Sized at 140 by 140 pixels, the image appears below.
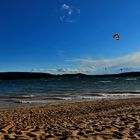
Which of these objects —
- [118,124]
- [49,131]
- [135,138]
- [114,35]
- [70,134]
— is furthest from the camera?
[114,35]

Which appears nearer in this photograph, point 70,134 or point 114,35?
point 70,134

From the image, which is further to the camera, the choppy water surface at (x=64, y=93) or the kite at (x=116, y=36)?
the choppy water surface at (x=64, y=93)

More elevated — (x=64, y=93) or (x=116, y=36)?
(x=116, y=36)

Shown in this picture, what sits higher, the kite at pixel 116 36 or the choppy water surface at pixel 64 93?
the kite at pixel 116 36

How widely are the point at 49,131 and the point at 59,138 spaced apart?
112cm

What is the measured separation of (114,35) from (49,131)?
10.3 meters

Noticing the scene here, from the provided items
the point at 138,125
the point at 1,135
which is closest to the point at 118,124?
the point at 138,125

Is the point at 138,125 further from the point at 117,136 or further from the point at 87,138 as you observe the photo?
the point at 87,138

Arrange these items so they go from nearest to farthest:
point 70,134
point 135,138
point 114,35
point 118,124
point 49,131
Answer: point 135,138 → point 70,134 → point 49,131 → point 118,124 → point 114,35

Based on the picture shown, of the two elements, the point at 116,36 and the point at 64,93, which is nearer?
the point at 116,36

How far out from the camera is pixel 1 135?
8.09 meters

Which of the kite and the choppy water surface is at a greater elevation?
the kite

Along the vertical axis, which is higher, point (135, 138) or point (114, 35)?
point (114, 35)

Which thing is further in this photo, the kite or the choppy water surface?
the choppy water surface
